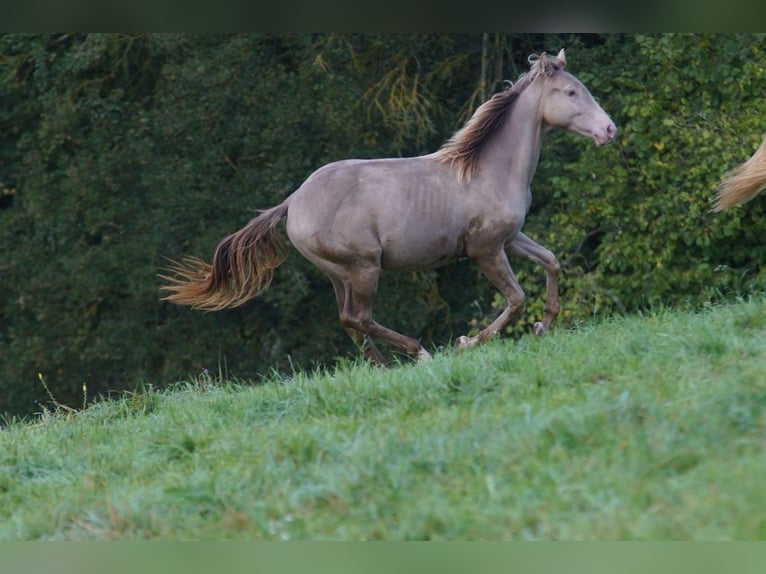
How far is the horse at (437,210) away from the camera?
28.2 feet

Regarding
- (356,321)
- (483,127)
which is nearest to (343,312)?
(356,321)

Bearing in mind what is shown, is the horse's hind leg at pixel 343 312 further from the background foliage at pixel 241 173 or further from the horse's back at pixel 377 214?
the background foliage at pixel 241 173

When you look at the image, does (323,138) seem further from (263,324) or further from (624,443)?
(624,443)

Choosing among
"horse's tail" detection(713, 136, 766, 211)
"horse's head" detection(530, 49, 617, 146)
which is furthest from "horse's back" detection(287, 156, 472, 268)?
"horse's tail" detection(713, 136, 766, 211)

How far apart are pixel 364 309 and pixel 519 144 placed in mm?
1602

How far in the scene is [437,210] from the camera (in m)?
8.63

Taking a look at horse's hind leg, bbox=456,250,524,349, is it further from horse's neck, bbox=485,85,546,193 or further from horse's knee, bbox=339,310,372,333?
horse's knee, bbox=339,310,372,333

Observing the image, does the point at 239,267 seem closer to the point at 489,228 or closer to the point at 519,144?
the point at 489,228

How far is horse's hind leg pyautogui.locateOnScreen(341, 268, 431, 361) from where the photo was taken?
28.4 feet

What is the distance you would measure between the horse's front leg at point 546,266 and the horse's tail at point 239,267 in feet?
5.60

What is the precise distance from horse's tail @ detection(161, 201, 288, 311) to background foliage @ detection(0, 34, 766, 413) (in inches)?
229

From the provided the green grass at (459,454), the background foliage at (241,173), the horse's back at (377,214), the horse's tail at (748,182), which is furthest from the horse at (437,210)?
the background foliage at (241,173)

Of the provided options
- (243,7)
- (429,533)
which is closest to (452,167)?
(429,533)

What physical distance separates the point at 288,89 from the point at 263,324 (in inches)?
133
